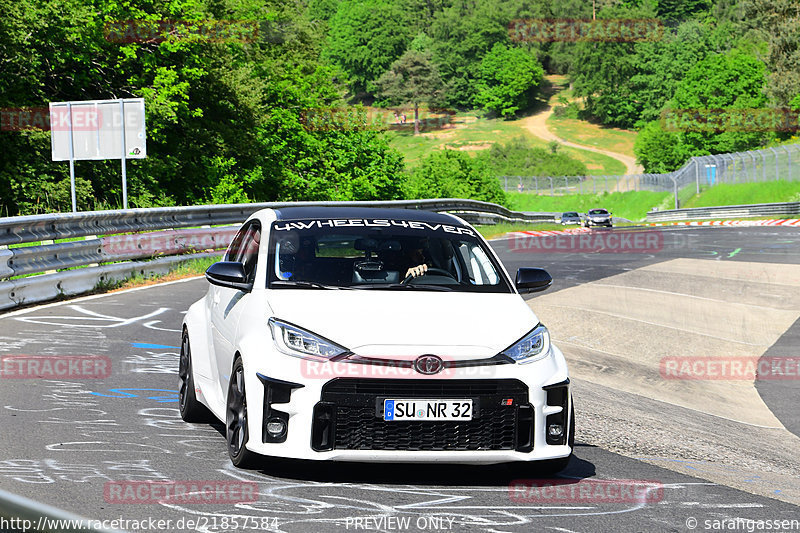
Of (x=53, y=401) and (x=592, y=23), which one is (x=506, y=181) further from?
(x=53, y=401)

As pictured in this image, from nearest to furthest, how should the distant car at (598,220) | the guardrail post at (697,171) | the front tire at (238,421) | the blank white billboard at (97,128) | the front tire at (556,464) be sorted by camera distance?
1. the front tire at (238,421)
2. the front tire at (556,464)
3. the blank white billboard at (97,128)
4. the distant car at (598,220)
5. the guardrail post at (697,171)

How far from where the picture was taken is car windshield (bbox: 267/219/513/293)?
22.3 feet

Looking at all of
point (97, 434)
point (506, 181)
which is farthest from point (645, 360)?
point (506, 181)

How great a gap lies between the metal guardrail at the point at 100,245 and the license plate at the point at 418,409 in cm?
928

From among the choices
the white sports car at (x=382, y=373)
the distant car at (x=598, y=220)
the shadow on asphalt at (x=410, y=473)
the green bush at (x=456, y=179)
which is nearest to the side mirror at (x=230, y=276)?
the white sports car at (x=382, y=373)

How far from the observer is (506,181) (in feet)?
394
